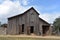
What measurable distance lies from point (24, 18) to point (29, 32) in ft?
14.9

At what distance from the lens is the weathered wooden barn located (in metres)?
63.8

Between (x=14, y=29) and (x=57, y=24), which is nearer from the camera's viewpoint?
(x=14, y=29)

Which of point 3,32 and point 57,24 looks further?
point 57,24

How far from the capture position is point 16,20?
210 ft

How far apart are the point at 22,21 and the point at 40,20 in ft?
18.7

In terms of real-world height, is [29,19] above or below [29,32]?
above

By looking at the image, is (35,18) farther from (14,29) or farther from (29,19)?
(14,29)

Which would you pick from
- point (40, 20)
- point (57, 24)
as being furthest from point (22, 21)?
point (57, 24)

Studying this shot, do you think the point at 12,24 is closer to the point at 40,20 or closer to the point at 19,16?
the point at 19,16

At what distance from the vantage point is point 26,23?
6431 centimetres

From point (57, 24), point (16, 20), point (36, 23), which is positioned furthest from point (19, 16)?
point (57, 24)

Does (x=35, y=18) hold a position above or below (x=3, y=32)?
above

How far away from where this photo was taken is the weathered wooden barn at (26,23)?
63.8 meters

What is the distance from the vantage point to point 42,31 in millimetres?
65938
